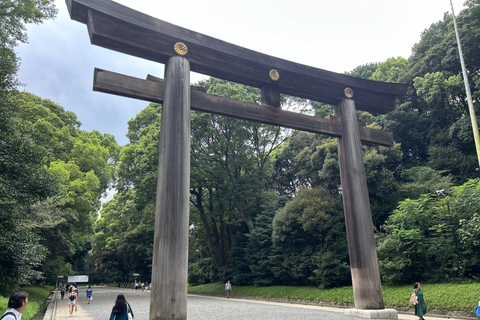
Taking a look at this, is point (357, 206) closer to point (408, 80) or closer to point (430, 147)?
point (430, 147)

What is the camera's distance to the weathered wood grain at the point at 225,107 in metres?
7.05

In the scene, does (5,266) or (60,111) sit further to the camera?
(60,111)

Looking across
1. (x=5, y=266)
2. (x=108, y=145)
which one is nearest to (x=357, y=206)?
(x=5, y=266)

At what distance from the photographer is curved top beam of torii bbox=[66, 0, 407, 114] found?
23.5 feet

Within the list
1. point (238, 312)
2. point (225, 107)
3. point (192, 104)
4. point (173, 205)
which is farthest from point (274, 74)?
point (238, 312)

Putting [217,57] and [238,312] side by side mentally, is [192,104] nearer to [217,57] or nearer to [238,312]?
[217,57]

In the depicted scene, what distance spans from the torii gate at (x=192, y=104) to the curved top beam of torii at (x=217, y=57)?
0.9 inches

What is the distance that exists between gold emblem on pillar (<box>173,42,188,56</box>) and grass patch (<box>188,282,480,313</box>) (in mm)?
11738

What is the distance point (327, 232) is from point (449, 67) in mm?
16198

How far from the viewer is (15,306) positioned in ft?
10.1

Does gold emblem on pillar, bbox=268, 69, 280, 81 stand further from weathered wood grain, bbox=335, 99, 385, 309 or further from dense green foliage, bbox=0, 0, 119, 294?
dense green foliage, bbox=0, 0, 119, 294

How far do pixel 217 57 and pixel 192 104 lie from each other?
5.05 feet

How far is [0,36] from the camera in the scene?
10.1 meters

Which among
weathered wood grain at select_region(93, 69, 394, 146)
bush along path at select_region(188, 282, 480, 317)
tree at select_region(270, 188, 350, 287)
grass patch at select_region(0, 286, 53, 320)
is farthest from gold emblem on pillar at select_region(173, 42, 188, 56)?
tree at select_region(270, 188, 350, 287)
